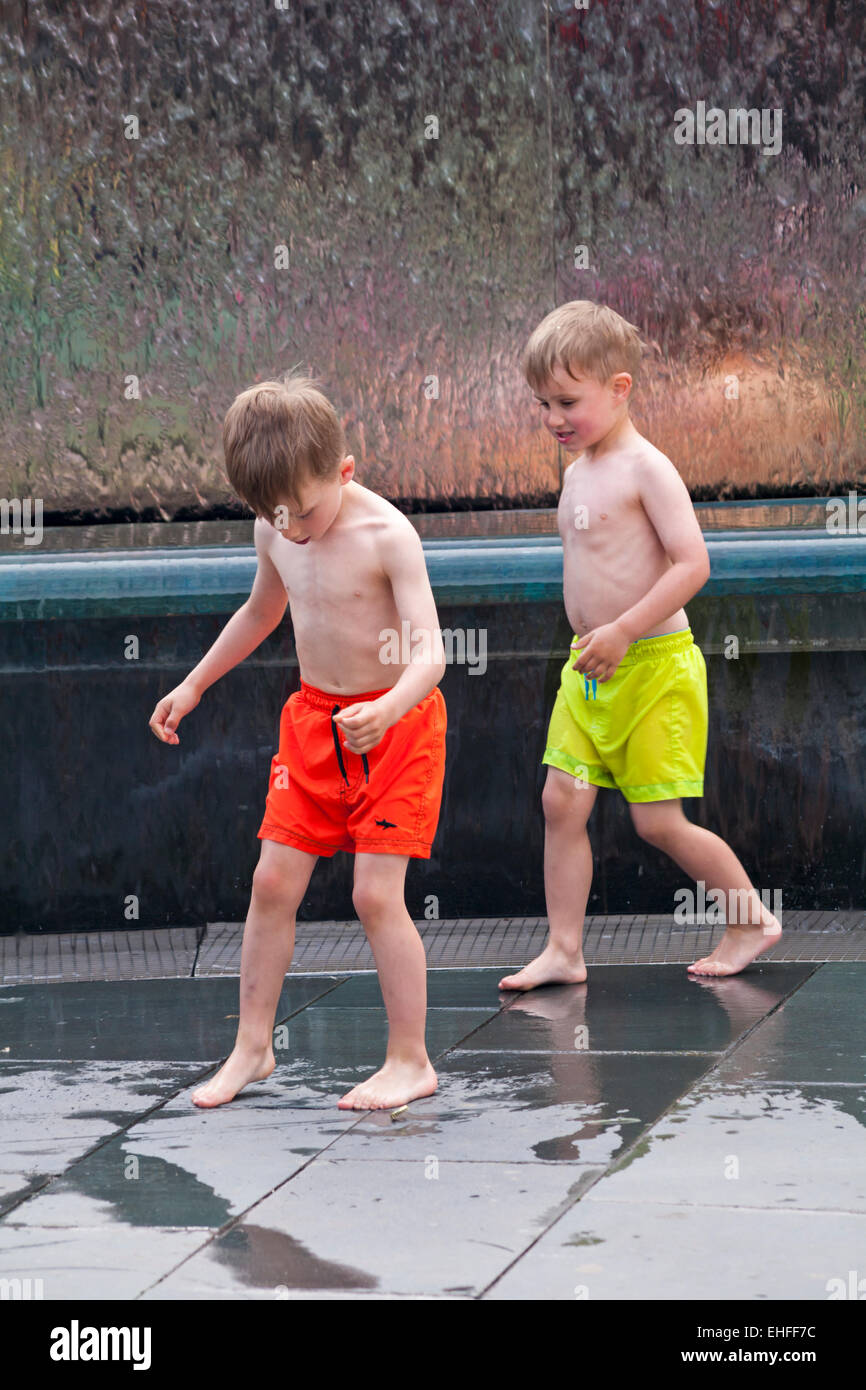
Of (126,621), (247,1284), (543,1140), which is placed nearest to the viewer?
(247,1284)

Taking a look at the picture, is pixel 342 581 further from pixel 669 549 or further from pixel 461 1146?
pixel 461 1146

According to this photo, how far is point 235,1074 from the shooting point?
134 inches

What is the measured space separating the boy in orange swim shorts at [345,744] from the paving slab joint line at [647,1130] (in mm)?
493

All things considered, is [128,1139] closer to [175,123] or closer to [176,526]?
[176,526]

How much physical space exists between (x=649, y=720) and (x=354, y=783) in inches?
39.4

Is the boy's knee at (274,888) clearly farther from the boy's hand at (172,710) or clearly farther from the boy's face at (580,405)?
the boy's face at (580,405)

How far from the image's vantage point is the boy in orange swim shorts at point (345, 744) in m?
3.29

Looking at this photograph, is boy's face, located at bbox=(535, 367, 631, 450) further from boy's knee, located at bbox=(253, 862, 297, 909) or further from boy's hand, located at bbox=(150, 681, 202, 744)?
boy's knee, located at bbox=(253, 862, 297, 909)

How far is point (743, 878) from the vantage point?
4207 millimetres

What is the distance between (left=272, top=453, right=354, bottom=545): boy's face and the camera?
327 cm
